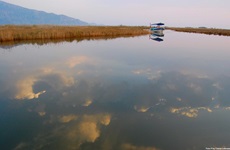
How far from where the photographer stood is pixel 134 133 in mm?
7012

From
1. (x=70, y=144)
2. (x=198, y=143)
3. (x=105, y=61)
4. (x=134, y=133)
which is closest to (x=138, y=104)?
(x=134, y=133)

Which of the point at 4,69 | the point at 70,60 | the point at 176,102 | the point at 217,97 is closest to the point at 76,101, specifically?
the point at 176,102

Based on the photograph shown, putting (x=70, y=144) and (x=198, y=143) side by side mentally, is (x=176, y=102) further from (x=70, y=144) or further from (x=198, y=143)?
(x=70, y=144)

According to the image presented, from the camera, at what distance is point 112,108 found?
8953 millimetres

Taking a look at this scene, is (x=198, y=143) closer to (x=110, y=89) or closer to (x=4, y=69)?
(x=110, y=89)

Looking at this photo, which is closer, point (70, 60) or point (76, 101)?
point (76, 101)

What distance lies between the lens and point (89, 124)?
756 cm

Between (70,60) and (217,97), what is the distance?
12.2 meters

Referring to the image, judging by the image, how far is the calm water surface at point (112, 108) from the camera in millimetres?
6566

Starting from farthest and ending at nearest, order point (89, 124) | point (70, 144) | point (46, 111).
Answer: point (46, 111) → point (89, 124) → point (70, 144)

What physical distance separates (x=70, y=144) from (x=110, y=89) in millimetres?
5221

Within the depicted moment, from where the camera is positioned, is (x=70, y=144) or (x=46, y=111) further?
(x=46, y=111)

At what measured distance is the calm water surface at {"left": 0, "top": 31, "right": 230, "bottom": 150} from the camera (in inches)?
259

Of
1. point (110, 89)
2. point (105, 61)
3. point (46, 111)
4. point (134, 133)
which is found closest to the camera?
point (134, 133)
